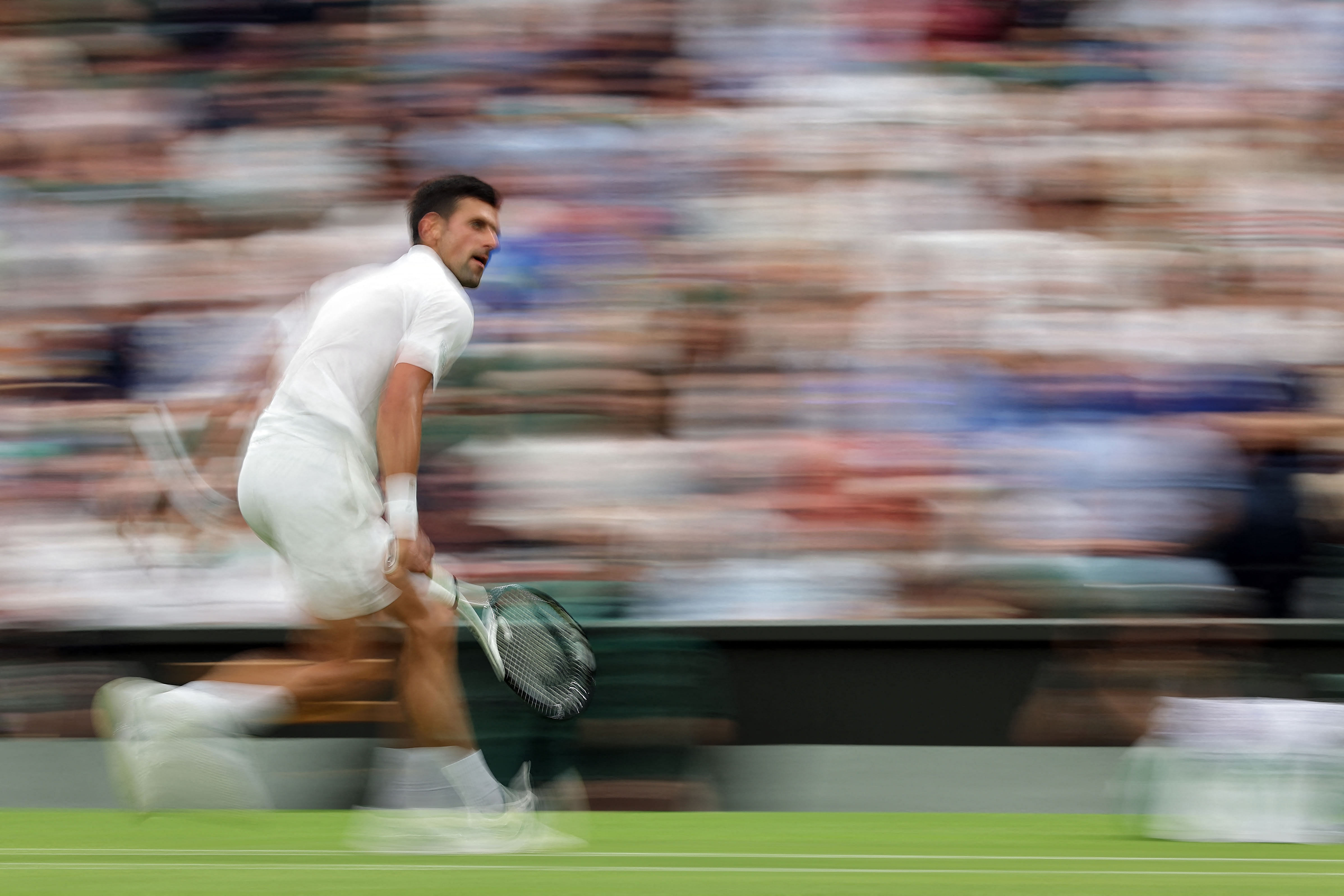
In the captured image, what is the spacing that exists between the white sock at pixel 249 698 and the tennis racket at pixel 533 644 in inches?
19.8

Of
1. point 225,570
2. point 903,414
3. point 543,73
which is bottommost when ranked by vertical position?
point 225,570

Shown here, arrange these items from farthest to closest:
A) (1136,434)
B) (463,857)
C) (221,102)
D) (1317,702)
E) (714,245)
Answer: (221,102) < (714,245) < (1136,434) < (1317,702) < (463,857)

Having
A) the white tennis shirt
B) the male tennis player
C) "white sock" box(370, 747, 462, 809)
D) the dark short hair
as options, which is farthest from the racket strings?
the dark short hair

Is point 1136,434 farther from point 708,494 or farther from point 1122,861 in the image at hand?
point 1122,861

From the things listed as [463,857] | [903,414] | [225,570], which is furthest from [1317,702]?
[225,570]

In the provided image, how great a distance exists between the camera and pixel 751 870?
3.81 m

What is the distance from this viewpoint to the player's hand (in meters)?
3.98

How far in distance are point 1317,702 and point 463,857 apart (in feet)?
7.42

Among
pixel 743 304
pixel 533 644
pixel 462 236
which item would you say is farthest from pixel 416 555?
pixel 743 304

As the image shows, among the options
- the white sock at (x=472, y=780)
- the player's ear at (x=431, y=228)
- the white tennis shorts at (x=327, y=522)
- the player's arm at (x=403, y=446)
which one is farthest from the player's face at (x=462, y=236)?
the white sock at (x=472, y=780)

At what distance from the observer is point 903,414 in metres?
5.87

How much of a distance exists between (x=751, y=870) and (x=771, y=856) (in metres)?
0.30

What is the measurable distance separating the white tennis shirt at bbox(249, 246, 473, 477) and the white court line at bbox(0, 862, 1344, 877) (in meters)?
0.91

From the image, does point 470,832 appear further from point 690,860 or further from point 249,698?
point 249,698
